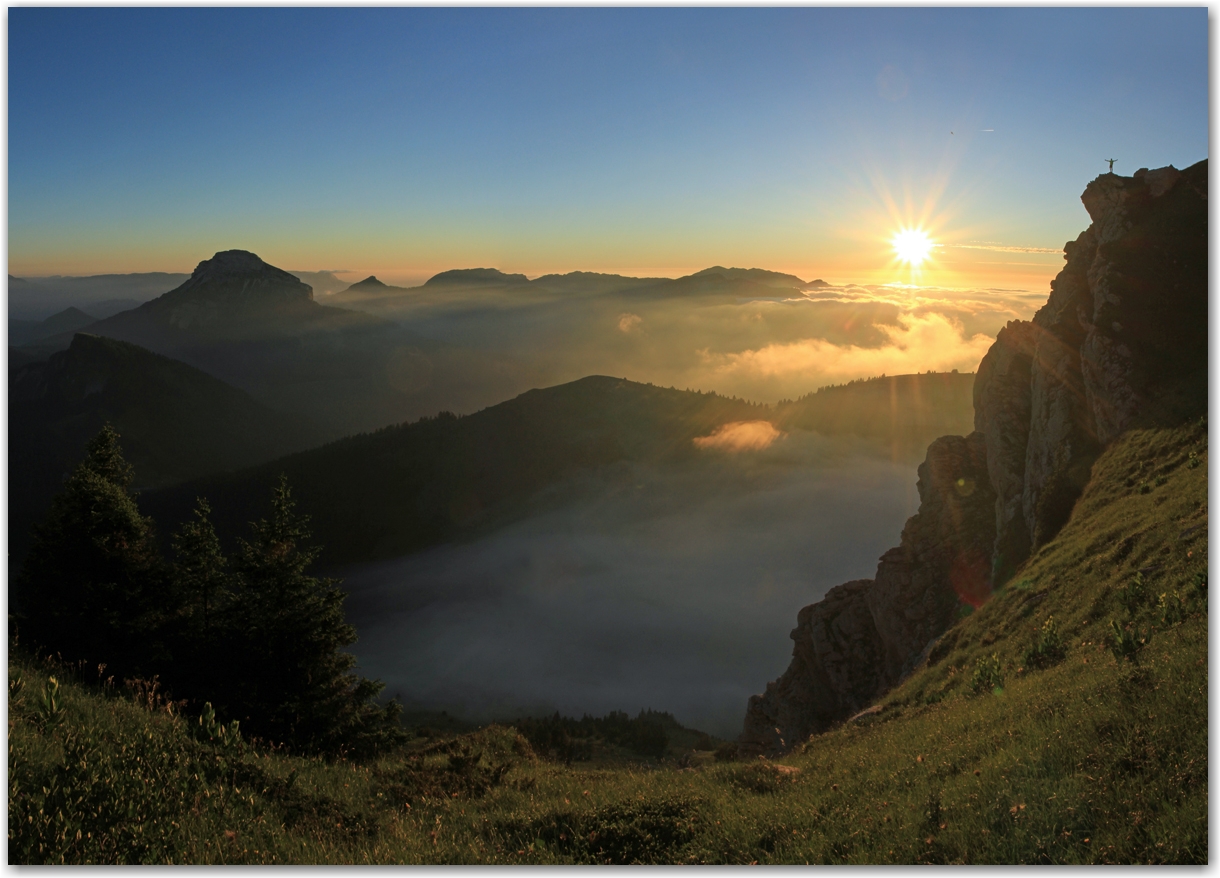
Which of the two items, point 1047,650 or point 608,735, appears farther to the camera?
point 608,735

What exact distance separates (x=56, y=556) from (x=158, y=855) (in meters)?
13.8

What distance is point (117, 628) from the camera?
1599 centimetres

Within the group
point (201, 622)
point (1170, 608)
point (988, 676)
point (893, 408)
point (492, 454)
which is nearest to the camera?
point (1170, 608)

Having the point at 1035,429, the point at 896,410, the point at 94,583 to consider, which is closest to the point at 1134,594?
the point at 1035,429

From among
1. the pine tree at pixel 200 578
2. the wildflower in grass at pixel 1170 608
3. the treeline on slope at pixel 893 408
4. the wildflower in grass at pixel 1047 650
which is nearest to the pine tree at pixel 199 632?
the pine tree at pixel 200 578

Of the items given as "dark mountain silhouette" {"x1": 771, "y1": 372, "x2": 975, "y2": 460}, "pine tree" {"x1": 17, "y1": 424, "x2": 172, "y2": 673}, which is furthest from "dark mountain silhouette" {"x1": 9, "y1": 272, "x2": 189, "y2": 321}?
"dark mountain silhouette" {"x1": 771, "y1": 372, "x2": 975, "y2": 460}

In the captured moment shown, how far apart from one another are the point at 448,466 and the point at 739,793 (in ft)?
528

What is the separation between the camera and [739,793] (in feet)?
30.7

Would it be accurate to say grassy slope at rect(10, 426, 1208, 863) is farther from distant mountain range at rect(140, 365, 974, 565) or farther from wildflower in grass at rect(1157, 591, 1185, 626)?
distant mountain range at rect(140, 365, 974, 565)

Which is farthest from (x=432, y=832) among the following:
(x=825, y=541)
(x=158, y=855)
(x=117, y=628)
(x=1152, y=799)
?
(x=825, y=541)

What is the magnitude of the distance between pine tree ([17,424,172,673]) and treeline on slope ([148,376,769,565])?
134 meters

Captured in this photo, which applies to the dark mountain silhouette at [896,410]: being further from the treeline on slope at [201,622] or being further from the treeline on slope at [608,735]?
the treeline on slope at [201,622]

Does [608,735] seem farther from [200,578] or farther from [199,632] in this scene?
[199,632]

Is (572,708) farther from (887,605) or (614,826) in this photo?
(614,826)
